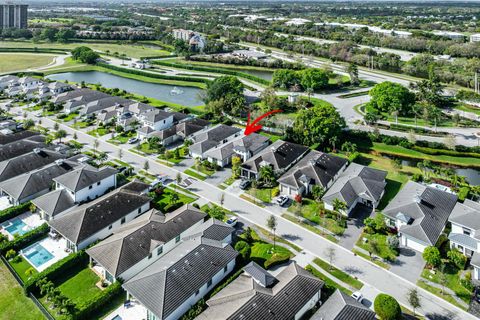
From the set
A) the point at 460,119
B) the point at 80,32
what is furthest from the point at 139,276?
the point at 80,32

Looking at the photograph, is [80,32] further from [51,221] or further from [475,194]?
[475,194]

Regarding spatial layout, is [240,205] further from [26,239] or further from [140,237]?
[26,239]

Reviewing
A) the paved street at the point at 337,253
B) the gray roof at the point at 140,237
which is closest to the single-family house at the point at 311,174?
the paved street at the point at 337,253

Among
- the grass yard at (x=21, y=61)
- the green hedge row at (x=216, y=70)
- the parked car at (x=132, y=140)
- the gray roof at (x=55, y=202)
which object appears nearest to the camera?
the gray roof at (x=55, y=202)

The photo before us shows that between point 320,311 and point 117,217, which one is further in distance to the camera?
point 117,217

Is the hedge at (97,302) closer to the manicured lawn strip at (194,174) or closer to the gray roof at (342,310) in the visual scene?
the gray roof at (342,310)

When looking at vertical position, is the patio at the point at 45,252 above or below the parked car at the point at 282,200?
below
